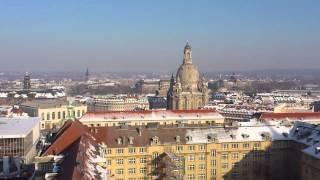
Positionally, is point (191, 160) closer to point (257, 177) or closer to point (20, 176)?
point (257, 177)

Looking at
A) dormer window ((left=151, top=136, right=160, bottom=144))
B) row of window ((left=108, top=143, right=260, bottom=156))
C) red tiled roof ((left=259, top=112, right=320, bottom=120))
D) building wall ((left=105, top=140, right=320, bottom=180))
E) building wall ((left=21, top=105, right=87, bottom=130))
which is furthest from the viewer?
building wall ((left=21, top=105, right=87, bottom=130))

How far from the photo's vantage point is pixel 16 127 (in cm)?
10438

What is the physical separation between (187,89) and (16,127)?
77842 mm

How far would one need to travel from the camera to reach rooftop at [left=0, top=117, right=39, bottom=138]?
97.0 m

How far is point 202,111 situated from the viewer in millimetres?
131375

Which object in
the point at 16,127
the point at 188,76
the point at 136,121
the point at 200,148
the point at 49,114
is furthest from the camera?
the point at 188,76

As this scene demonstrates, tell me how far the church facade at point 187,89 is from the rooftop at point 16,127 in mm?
58724

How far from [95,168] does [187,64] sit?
124646 millimetres

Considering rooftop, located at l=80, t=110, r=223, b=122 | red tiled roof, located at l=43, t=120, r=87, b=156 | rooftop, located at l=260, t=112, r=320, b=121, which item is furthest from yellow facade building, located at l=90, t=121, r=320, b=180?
rooftop, located at l=80, t=110, r=223, b=122

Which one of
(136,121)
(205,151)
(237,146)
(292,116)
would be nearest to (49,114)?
(136,121)

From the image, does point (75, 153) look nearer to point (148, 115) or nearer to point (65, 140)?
point (65, 140)

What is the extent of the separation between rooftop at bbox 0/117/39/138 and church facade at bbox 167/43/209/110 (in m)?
58.7

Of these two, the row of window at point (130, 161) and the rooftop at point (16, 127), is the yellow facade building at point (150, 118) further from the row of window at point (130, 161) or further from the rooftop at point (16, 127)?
the row of window at point (130, 161)

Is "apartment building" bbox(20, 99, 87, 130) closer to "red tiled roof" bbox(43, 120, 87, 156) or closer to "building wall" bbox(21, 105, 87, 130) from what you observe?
"building wall" bbox(21, 105, 87, 130)
